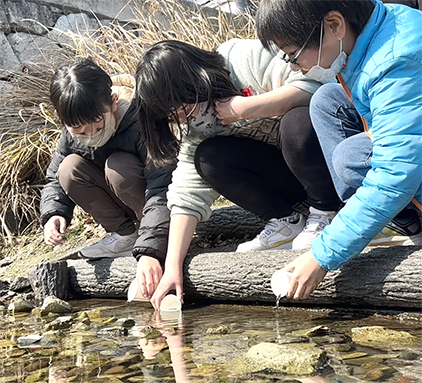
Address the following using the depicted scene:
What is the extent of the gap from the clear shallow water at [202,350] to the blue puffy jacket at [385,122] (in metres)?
0.34

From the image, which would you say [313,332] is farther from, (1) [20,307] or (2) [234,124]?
(1) [20,307]

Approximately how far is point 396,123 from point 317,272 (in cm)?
61

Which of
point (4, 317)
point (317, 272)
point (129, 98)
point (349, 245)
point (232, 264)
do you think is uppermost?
point (129, 98)

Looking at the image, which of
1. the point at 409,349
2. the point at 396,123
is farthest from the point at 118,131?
the point at 409,349

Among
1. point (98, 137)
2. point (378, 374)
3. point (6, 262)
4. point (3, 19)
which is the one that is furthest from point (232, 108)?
point (3, 19)

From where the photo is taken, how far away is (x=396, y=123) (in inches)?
75.7

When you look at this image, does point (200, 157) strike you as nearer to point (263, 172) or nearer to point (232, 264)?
point (263, 172)

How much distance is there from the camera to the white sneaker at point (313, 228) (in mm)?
2816

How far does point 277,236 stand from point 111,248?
108 centimetres

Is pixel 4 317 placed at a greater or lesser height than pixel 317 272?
lesser

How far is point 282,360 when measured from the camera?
175cm

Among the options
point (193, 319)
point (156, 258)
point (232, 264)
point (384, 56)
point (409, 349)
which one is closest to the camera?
point (409, 349)

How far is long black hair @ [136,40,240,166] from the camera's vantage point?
2.70 m

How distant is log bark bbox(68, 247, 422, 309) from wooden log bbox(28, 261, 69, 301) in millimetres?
106
